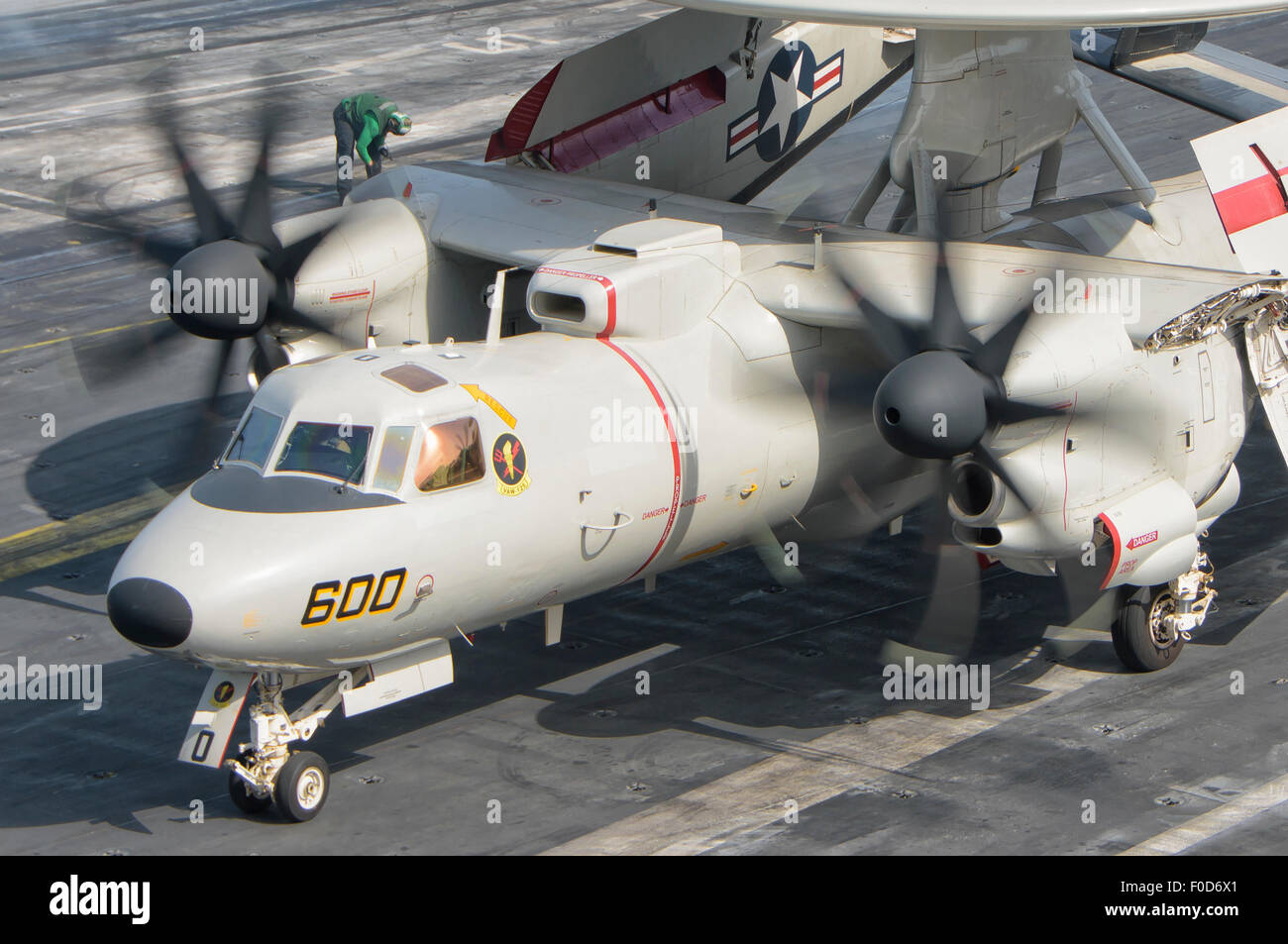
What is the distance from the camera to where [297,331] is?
22094mm

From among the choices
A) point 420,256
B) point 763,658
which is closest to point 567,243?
point 420,256

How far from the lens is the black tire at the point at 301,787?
17.5 m

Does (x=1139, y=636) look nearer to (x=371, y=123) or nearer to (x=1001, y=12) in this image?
(x=1001, y=12)

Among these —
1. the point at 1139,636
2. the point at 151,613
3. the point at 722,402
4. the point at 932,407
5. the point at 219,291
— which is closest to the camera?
the point at 151,613

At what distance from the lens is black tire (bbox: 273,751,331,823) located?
17.5m

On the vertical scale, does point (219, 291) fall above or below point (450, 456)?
above

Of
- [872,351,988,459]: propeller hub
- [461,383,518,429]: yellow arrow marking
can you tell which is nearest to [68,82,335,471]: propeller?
[461,383,518,429]: yellow arrow marking

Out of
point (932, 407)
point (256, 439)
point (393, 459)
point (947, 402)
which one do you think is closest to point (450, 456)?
point (393, 459)

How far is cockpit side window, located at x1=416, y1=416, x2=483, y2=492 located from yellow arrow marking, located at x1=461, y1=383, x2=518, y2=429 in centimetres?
30

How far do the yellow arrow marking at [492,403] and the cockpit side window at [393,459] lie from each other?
3.11 ft

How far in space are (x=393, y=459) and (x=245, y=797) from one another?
3.75 m

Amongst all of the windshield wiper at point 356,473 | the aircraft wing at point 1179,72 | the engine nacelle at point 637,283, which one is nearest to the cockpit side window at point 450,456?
the windshield wiper at point 356,473

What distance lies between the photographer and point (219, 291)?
2092cm
